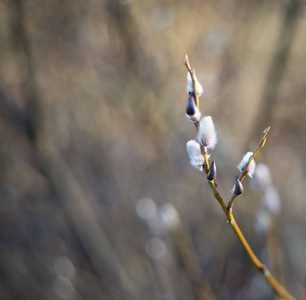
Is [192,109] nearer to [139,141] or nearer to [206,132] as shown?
[206,132]

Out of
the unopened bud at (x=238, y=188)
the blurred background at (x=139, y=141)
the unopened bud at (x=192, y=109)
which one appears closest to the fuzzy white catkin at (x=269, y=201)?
the blurred background at (x=139, y=141)

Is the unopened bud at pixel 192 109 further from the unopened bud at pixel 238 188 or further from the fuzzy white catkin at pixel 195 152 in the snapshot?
the unopened bud at pixel 238 188

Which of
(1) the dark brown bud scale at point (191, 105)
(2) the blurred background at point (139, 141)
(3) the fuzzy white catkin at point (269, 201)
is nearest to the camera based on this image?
(1) the dark brown bud scale at point (191, 105)

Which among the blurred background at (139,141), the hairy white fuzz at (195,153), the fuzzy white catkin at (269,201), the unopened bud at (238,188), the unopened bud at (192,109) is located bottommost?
the unopened bud at (238,188)

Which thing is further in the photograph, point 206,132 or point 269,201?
point 269,201

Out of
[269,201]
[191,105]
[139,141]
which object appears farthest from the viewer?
[139,141]

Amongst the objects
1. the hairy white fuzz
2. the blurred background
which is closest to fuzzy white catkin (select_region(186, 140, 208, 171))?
the hairy white fuzz

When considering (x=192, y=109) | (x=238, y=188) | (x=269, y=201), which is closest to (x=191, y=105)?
(x=192, y=109)

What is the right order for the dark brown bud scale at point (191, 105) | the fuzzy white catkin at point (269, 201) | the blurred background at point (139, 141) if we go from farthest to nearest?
the blurred background at point (139, 141)
the fuzzy white catkin at point (269, 201)
the dark brown bud scale at point (191, 105)

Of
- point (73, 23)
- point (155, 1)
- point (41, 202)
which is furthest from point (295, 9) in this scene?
point (41, 202)

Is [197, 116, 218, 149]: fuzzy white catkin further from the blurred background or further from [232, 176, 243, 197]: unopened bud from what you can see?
the blurred background

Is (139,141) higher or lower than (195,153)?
higher
